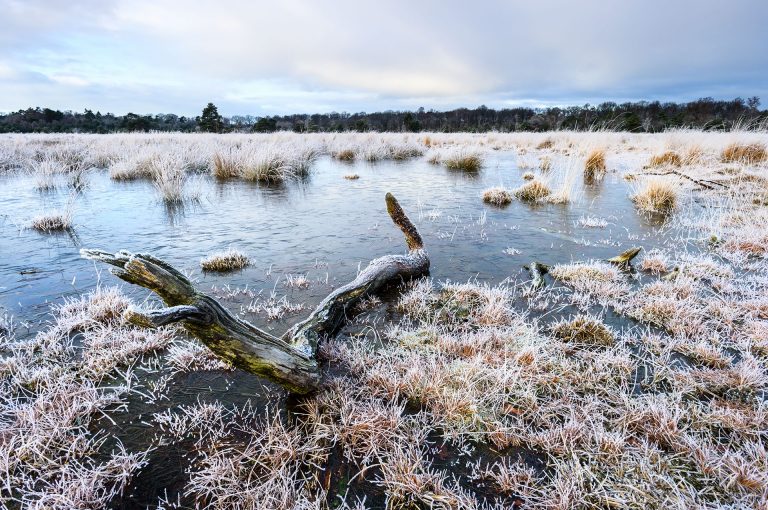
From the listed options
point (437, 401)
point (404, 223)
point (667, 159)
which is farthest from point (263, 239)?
point (667, 159)

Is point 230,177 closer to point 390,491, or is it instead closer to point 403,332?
point 403,332

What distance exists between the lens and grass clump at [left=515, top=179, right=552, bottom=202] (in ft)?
33.9

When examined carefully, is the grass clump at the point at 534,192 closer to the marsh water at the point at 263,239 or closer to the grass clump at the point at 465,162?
the marsh water at the point at 263,239

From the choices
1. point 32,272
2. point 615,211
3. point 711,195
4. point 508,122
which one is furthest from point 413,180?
point 508,122

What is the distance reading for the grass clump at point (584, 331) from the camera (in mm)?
3559

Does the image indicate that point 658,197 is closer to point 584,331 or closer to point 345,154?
point 584,331

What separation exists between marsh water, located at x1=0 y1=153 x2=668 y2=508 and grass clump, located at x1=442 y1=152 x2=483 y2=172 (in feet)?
14.1

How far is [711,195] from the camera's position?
10070 mm

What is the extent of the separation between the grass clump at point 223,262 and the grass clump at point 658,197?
9181mm

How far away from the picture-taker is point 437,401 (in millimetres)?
2766

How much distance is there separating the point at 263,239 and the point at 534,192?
24.4 ft

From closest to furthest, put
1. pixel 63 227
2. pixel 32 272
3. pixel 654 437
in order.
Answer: pixel 654 437 < pixel 32 272 < pixel 63 227

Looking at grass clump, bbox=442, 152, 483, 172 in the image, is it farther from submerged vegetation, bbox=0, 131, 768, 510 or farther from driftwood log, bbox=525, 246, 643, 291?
submerged vegetation, bbox=0, 131, 768, 510

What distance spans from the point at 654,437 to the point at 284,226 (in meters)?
6.65
